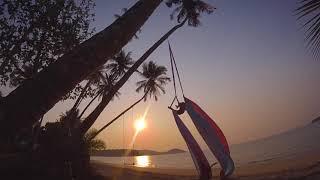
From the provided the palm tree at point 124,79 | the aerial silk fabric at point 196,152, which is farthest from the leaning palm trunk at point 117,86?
the aerial silk fabric at point 196,152

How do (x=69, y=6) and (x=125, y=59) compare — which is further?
(x=125, y=59)

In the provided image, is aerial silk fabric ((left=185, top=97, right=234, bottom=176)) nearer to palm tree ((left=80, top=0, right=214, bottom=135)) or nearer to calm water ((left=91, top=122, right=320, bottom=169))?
palm tree ((left=80, top=0, right=214, bottom=135))

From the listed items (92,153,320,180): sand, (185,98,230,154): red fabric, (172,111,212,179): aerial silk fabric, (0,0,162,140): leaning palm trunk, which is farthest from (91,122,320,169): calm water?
(0,0,162,140): leaning palm trunk

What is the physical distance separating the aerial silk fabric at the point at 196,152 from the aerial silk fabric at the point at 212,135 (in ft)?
2.66

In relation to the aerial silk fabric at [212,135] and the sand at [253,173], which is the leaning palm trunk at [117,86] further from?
the sand at [253,173]

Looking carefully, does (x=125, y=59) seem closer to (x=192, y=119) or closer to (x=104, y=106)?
(x=104, y=106)

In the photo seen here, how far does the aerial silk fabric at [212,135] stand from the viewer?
382 inches

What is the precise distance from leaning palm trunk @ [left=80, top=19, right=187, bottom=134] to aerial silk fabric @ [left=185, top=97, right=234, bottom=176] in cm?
406

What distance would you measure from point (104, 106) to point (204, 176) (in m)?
5.34

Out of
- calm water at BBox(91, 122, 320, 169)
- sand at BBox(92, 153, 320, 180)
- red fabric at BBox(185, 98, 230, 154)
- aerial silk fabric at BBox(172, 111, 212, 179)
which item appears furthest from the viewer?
calm water at BBox(91, 122, 320, 169)

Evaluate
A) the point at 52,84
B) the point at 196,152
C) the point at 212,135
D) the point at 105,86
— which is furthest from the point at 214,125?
the point at 105,86

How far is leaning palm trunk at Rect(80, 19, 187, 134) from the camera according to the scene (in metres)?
12.2

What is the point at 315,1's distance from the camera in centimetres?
363

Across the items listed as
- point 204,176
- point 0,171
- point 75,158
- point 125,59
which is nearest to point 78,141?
point 75,158
